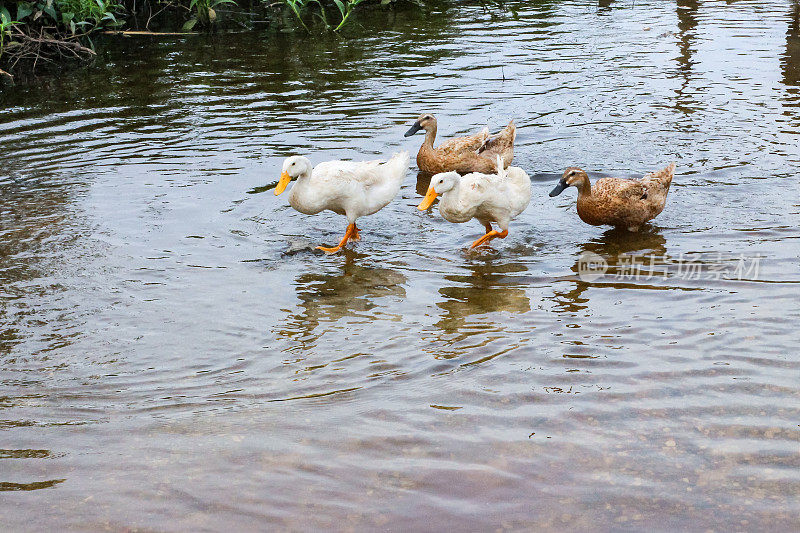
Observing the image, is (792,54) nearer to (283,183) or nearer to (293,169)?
(293,169)

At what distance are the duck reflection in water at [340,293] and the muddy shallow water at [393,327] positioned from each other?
3 cm

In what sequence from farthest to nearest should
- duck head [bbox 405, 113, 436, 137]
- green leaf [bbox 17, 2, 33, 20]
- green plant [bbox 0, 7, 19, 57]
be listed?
green leaf [bbox 17, 2, 33, 20]
green plant [bbox 0, 7, 19, 57]
duck head [bbox 405, 113, 436, 137]

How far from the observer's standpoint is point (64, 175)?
372 inches

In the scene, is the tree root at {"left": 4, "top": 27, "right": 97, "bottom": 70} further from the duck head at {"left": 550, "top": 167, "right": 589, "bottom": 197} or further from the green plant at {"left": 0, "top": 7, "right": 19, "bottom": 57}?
the duck head at {"left": 550, "top": 167, "right": 589, "bottom": 197}

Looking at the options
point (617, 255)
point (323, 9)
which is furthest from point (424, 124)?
point (323, 9)

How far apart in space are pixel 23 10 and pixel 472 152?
856 centimetres

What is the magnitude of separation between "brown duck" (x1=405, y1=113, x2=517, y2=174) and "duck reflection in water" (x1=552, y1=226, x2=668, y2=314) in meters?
1.86

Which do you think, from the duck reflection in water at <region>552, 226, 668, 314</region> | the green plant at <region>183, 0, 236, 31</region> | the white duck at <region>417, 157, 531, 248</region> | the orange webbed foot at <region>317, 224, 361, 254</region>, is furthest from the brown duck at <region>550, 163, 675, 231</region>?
the green plant at <region>183, 0, 236, 31</region>

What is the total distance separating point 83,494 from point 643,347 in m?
3.30

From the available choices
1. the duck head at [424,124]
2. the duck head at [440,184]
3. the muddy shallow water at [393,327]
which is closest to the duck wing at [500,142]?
the muddy shallow water at [393,327]

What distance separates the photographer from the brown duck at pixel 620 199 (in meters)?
7.48

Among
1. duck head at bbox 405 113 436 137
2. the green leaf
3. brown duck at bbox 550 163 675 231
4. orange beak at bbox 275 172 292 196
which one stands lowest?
brown duck at bbox 550 163 675 231

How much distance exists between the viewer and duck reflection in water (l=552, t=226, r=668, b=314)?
6.26m

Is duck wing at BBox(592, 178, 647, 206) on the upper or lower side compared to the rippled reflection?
lower
